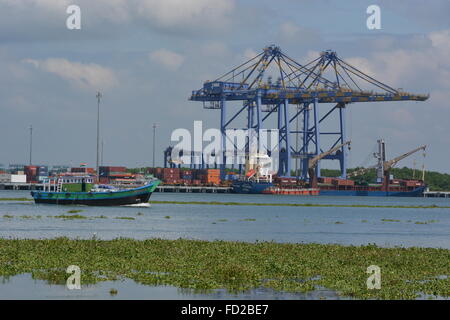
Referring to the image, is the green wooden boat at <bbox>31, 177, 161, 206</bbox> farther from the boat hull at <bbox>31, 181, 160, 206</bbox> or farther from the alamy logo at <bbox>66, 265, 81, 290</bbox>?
the alamy logo at <bbox>66, 265, 81, 290</bbox>

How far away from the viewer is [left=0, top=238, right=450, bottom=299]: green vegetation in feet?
98.2

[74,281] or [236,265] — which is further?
[236,265]

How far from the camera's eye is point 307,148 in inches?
7717

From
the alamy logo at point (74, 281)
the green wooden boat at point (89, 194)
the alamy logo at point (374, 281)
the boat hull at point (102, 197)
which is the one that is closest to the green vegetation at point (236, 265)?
the alamy logo at point (374, 281)

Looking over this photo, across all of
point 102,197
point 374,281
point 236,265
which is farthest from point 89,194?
point 374,281

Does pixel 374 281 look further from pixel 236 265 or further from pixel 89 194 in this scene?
pixel 89 194

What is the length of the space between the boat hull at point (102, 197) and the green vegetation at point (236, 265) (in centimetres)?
5560

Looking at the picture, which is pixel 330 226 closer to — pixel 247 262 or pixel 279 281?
pixel 247 262

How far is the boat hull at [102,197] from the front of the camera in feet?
325

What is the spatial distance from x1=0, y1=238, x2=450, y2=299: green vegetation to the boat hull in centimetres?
5560

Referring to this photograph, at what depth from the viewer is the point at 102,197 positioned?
9894cm

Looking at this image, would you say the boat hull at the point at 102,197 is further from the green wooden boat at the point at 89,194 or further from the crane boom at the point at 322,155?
the crane boom at the point at 322,155

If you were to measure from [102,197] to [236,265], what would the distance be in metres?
67.4
